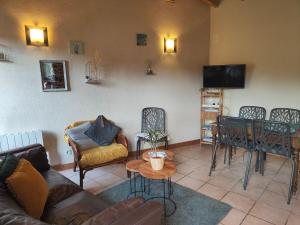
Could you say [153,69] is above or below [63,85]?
above

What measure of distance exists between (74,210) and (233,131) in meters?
2.13

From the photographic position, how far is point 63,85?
3281 mm

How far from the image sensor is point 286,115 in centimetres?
346

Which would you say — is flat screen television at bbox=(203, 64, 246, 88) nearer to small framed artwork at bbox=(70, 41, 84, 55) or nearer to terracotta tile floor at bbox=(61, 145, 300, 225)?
terracotta tile floor at bbox=(61, 145, 300, 225)

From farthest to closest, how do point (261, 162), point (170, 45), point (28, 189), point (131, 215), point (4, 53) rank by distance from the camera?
1. point (170, 45)
2. point (261, 162)
3. point (4, 53)
4. point (28, 189)
5. point (131, 215)

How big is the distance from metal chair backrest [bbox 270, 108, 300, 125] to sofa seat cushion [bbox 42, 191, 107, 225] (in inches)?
122

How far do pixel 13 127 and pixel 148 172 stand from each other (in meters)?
2.08

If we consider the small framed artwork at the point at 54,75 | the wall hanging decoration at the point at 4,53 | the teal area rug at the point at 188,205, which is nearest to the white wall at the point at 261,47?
the teal area rug at the point at 188,205

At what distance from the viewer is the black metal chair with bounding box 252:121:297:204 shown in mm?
2395

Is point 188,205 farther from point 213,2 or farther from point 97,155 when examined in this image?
point 213,2

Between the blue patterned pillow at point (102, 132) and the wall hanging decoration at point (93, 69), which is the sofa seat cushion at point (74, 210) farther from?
the wall hanging decoration at point (93, 69)

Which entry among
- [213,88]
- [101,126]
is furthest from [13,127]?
[213,88]

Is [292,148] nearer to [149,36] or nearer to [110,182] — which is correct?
[110,182]

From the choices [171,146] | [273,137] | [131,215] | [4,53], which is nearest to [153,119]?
[171,146]
